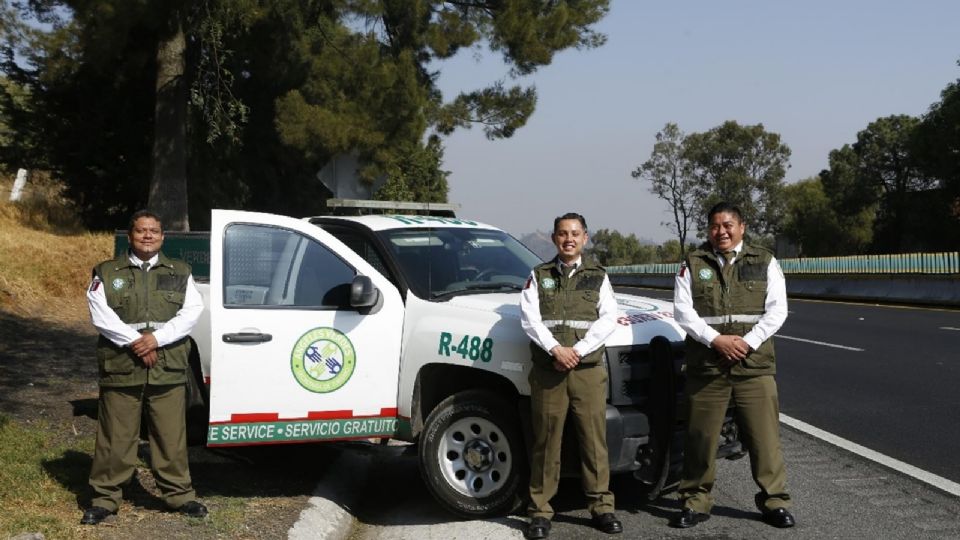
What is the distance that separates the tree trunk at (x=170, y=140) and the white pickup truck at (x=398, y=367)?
466 inches

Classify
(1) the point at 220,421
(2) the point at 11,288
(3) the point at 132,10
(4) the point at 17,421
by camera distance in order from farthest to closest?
(3) the point at 132,10
(2) the point at 11,288
(4) the point at 17,421
(1) the point at 220,421

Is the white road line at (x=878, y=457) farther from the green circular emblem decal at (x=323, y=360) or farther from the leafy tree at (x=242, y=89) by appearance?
the leafy tree at (x=242, y=89)

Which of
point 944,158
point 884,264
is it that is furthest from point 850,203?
point 884,264

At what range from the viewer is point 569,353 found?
17.0 feet

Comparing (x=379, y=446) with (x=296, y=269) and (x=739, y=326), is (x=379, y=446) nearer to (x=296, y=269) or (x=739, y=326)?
(x=296, y=269)

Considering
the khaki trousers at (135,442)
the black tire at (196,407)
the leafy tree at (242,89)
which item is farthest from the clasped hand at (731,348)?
the leafy tree at (242,89)

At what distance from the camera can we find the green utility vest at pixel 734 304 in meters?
5.35

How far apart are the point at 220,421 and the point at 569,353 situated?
6.78 ft

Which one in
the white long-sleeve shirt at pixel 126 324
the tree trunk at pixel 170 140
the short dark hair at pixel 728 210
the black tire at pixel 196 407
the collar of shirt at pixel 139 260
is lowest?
the black tire at pixel 196 407

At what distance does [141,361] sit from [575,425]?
95.3 inches

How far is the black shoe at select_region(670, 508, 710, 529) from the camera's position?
5445mm

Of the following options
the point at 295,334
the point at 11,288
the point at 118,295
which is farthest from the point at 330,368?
the point at 11,288

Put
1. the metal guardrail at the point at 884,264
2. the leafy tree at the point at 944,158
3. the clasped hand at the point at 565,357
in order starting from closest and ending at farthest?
the clasped hand at the point at 565,357 → the metal guardrail at the point at 884,264 → the leafy tree at the point at 944,158

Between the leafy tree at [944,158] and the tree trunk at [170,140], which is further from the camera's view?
the leafy tree at [944,158]
